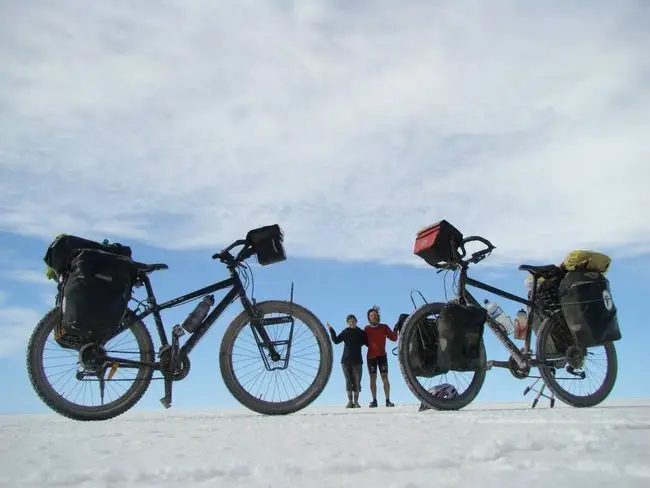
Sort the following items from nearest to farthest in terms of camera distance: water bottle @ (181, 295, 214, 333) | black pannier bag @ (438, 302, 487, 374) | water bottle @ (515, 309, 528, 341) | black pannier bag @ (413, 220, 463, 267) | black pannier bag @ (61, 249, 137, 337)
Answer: black pannier bag @ (61, 249, 137, 337) → black pannier bag @ (438, 302, 487, 374) → water bottle @ (181, 295, 214, 333) → black pannier bag @ (413, 220, 463, 267) → water bottle @ (515, 309, 528, 341)

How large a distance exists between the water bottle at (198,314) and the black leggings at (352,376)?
4.65m

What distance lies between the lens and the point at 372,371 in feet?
32.6

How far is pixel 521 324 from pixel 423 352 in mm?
1657

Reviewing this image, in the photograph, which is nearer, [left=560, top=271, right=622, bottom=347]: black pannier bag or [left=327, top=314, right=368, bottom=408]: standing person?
[left=560, top=271, right=622, bottom=347]: black pannier bag

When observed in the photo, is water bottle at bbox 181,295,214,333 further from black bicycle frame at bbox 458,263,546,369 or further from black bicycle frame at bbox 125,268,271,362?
black bicycle frame at bbox 458,263,546,369

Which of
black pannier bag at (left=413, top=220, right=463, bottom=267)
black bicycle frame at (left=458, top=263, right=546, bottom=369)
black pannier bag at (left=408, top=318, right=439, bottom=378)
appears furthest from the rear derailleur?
black bicycle frame at (left=458, top=263, right=546, bottom=369)

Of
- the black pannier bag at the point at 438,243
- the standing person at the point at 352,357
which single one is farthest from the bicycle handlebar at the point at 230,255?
the standing person at the point at 352,357

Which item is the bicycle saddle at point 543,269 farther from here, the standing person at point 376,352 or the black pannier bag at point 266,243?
the standing person at point 376,352

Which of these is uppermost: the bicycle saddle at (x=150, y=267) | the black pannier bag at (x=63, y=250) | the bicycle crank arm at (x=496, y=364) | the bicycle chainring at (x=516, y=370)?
the black pannier bag at (x=63, y=250)

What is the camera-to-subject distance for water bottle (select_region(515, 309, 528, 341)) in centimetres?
650

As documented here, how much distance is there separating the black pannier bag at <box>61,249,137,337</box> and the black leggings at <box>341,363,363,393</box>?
5486mm

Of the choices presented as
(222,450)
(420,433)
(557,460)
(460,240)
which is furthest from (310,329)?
(557,460)

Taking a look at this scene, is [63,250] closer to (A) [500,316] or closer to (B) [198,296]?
(B) [198,296]

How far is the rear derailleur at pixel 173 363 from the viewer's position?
5387 mm
